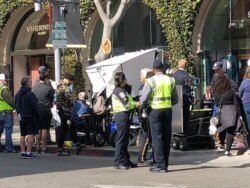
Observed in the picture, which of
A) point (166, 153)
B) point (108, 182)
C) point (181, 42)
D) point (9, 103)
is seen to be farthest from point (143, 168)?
point (181, 42)

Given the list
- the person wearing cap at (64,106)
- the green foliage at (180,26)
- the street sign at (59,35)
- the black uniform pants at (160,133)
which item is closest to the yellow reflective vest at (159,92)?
the black uniform pants at (160,133)

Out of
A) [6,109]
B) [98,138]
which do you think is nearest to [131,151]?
[98,138]

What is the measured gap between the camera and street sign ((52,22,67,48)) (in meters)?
16.4

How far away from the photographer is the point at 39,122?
47.5 feet

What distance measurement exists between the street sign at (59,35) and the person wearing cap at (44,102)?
1.98 meters

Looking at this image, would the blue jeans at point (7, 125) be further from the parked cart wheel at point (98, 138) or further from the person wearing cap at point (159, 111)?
the person wearing cap at point (159, 111)

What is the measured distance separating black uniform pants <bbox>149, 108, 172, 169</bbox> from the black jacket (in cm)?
366

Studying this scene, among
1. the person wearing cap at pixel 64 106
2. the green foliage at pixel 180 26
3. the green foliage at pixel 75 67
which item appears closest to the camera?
the person wearing cap at pixel 64 106

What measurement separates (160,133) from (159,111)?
39 centimetres

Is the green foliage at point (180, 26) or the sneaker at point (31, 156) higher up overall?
the green foliage at point (180, 26)

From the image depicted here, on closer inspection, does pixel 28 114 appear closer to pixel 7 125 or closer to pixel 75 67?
pixel 7 125

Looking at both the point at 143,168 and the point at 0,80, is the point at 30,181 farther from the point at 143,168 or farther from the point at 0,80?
the point at 0,80

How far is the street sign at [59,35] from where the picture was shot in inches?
644

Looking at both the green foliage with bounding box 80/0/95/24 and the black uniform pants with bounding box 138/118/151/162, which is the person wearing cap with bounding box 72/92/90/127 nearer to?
the black uniform pants with bounding box 138/118/151/162
